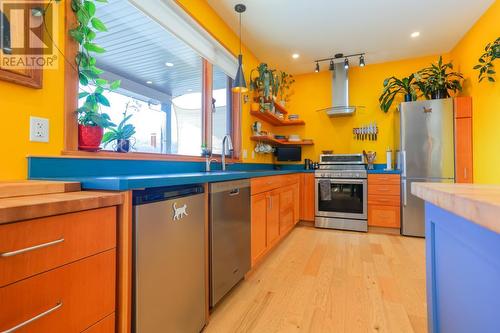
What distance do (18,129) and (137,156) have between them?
69cm

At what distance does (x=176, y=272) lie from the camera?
3.82 feet

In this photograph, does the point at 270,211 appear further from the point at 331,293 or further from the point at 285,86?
the point at 285,86

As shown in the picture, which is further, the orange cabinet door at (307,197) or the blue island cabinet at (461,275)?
the orange cabinet door at (307,197)

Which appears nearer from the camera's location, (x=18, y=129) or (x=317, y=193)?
(x=18, y=129)

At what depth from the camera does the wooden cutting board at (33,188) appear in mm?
774

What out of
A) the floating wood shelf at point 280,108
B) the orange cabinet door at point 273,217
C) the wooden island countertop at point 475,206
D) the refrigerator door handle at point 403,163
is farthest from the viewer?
the floating wood shelf at point 280,108

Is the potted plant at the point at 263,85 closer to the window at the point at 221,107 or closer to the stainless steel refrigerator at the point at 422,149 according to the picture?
the window at the point at 221,107

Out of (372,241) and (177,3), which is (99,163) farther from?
(372,241)

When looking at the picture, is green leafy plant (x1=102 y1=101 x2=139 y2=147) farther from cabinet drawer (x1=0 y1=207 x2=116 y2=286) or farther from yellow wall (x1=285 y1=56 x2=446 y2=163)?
yellow wall (x1=285 y1=56 x2=446 y2=163)

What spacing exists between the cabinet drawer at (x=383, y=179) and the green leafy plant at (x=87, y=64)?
11.1ft

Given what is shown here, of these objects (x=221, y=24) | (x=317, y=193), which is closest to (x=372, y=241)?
(x=317, y=193)

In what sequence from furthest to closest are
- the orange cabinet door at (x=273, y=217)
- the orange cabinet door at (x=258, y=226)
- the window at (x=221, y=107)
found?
the window at (x=221, y=107), the orange cabinet door at (x=273, y=217), the orange cabinet door at (x=258, y=226)

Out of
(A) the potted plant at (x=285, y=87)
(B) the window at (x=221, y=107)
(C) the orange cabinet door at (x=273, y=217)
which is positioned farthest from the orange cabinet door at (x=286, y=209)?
(A) the potted plant at (x=285, y=87)

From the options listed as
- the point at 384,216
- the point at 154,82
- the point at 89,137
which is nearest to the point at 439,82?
the point at 384,216
